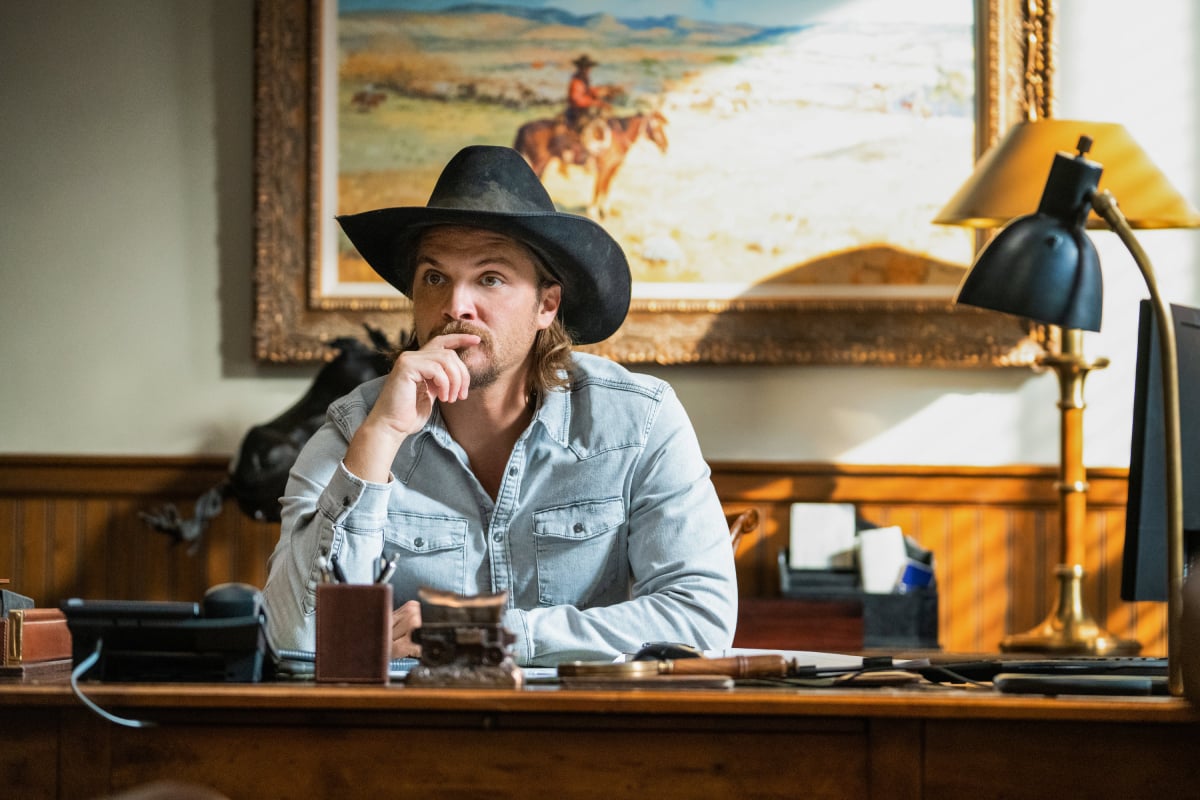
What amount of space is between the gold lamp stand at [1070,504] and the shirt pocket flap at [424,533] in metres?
1.60

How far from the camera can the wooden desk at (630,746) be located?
47.0 inches

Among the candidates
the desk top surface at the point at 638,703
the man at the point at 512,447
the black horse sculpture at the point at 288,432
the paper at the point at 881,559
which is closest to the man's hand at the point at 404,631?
the man at the point at 512,447

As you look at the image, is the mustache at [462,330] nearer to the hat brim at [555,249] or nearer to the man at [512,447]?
the man at [512,447]

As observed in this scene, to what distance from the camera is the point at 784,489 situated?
3514 millimetres

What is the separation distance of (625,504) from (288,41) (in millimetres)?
1991

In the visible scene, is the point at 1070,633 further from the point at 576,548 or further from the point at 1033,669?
the point at 1033,669

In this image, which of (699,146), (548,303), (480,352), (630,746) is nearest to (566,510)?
(480,352)

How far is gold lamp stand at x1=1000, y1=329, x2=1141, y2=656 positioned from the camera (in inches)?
125

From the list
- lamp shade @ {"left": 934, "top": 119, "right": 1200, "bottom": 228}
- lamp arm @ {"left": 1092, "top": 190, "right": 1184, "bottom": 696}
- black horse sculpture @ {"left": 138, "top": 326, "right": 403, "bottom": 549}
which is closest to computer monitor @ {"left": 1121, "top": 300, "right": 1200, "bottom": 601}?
lamp arm @ {"left": 1092, "top": 190, "right": 1184, "bottom": 696}

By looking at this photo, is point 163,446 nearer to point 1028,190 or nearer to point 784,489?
point 784,489

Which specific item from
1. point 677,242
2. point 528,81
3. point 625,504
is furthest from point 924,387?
point 625,504

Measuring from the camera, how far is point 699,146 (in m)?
3.55

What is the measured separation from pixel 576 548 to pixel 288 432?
129 cm

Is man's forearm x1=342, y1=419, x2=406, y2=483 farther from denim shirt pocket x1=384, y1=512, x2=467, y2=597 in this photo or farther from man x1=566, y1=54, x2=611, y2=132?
man x1=566, y1=54, x2=611, y2=132
